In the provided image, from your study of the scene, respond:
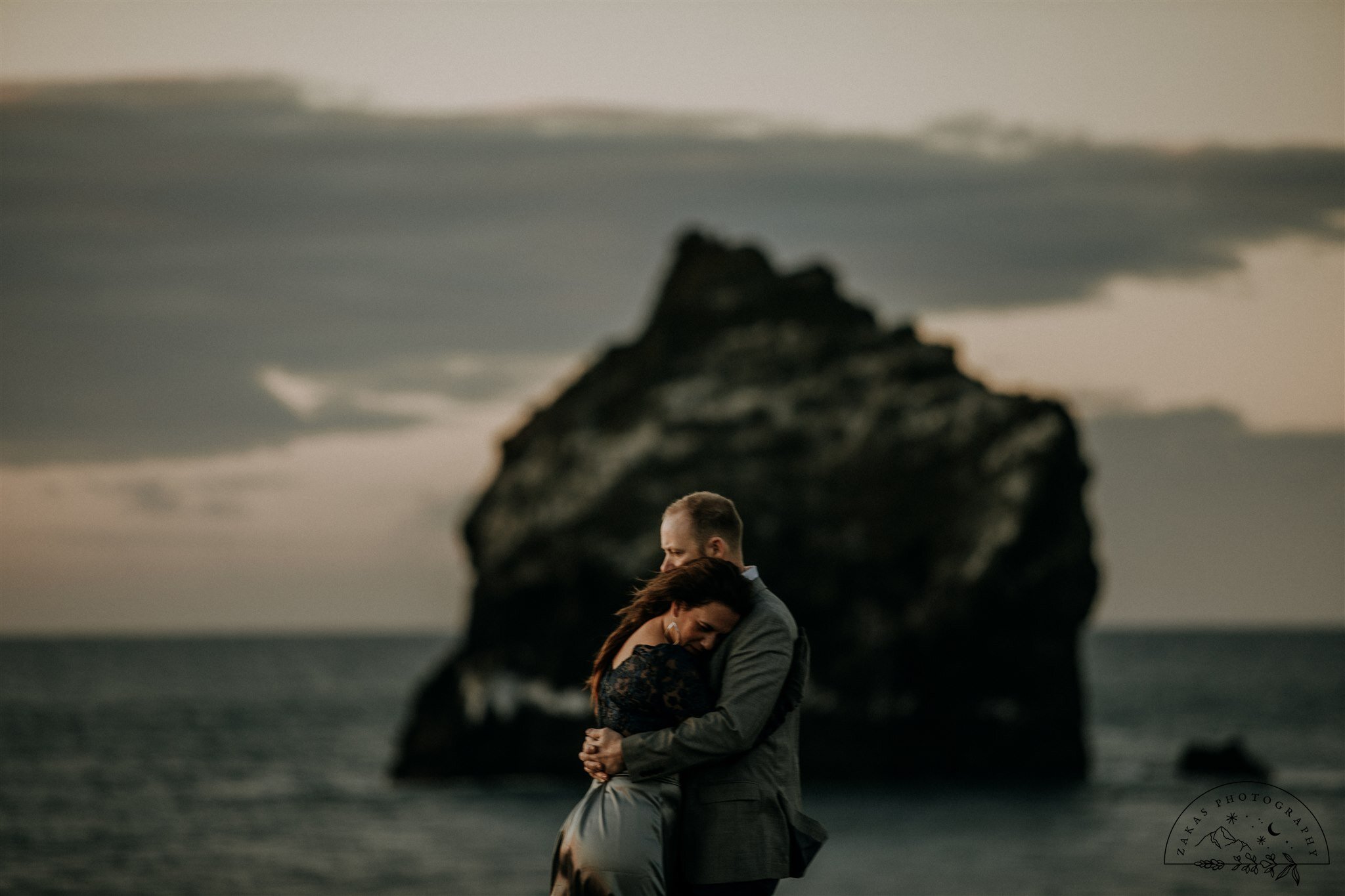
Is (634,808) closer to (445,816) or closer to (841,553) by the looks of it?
(445,816)

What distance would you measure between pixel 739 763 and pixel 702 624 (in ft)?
1.89

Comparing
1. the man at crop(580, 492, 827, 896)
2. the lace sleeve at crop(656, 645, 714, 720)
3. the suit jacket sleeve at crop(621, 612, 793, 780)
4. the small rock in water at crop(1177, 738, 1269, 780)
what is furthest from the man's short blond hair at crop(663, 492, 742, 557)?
the small rock in water at crop(1177, 738, 1269, 780)

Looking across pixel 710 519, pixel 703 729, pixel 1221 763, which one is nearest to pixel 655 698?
pixel 703 729

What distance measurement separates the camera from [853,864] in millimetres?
31906

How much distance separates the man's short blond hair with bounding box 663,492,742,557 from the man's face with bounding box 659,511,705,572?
Result: 0.05 feet

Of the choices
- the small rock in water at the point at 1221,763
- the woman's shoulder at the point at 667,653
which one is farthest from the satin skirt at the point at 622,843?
the small rock in water at the point at 1221,763

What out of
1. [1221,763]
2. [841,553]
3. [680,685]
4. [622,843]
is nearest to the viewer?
[622,843]

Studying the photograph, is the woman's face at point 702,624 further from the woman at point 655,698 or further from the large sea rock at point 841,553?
the large sea rock at point 841,553

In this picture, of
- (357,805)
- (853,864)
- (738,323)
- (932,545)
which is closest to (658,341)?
(738,323)

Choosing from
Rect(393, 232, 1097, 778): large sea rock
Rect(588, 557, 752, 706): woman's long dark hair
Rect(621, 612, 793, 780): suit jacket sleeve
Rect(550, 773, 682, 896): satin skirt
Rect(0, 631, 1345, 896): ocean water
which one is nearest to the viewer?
Rect(550, 773, 682, 896): satin skirt

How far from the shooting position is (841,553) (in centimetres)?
4647

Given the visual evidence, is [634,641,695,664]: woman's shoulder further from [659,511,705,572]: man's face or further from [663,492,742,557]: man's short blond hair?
[663,492,742,557]: man's short blond hair

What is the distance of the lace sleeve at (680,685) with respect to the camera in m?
5.80

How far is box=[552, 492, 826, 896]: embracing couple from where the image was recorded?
18.8 feet
